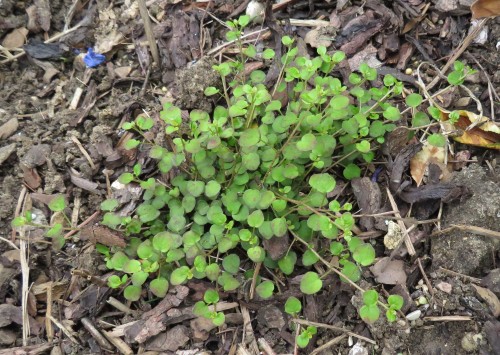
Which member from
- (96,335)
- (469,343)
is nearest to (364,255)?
(469,343)

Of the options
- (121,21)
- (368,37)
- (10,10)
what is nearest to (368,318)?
(368,37)

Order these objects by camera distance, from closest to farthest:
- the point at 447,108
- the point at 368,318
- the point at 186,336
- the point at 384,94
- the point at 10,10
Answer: the point at 368,318 < the point at 186,336 < the point at 384,94 < the point at 447,108 < the point at 10,10

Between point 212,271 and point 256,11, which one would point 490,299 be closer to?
point 212,271

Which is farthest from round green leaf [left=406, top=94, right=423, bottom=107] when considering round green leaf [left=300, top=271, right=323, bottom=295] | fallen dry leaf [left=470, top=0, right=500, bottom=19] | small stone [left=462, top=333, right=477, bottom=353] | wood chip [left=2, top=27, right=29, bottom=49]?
wood chip [left=2, top=27, right=29, bottom=49]

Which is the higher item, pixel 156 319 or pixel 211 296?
pixel 211 296

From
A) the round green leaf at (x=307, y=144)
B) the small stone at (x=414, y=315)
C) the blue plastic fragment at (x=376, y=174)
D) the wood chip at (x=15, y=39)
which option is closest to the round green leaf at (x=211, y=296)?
the round green leaf at (x=307, y=144)

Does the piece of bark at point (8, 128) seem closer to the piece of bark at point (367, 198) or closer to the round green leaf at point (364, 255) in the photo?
the piece of bark at point (367, 198)

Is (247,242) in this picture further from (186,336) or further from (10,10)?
(10,10)
